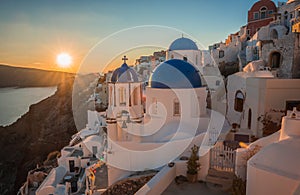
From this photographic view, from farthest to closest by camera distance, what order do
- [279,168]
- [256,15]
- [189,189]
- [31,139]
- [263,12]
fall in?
[31,139], [256,15], [263,12], [189,189], [279,168]

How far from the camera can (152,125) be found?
11055 mm

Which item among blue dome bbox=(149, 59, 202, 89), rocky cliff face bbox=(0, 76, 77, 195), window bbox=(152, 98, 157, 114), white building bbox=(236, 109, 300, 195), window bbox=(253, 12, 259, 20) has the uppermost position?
window bbox=(253, 12, 259, 20)

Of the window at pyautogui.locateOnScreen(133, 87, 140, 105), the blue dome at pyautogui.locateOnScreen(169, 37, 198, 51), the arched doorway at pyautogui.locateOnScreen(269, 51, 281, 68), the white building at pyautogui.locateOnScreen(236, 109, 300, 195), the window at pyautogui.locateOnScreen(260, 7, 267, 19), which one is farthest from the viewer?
the window at pyautogui.locateOnScreen(260, 7, 267, 19)

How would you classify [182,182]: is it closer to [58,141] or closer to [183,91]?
[183,91]

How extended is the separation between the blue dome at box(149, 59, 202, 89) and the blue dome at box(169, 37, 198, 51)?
951cm

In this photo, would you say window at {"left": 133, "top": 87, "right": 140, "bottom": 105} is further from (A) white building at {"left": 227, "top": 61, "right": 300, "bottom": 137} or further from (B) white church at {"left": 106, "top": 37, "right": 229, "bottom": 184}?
(A) white building at {"left": 227, "top": 61, "right": 300, "bottom": 137}

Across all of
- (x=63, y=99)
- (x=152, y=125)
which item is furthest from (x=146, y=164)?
(x=63, y=99)


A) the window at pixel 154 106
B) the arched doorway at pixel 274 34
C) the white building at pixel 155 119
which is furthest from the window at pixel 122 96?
the arched doorway at pixel 274 34

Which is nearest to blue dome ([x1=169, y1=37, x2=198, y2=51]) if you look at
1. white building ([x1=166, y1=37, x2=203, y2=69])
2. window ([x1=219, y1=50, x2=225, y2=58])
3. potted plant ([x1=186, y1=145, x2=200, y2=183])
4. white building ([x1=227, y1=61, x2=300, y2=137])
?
white building ([x1=166, y1=37, x2=203, y2=69])

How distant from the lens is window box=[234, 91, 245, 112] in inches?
498

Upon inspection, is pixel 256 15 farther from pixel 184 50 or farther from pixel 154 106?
pixel 154 106

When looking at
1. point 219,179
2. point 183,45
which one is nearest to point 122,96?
point 219,179

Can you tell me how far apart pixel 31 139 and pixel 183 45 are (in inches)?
1564

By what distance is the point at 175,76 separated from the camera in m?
11.1
